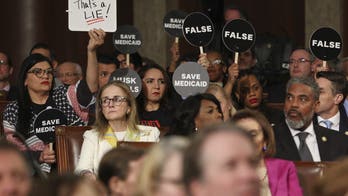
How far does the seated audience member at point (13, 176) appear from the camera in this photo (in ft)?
22.0

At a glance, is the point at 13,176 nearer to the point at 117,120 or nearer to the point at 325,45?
the point at 117,120

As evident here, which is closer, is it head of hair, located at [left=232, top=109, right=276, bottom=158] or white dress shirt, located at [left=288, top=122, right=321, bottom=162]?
head of hair, located at [left=232, top=109, right=276, bottom=158]

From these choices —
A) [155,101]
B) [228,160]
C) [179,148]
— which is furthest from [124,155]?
[155,101]

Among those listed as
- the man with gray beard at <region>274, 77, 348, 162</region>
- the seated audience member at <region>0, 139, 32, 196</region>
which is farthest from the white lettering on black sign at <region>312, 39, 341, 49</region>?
the seated audience member at <region>0, 139, 32, 196</region>

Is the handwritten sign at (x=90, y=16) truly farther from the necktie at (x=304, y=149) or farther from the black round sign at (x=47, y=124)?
the necktie at (x=304, y=149)

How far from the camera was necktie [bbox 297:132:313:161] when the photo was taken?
11312 mm

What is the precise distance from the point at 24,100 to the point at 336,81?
315cm

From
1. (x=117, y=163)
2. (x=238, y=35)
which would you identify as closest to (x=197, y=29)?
(x=238, y=35)

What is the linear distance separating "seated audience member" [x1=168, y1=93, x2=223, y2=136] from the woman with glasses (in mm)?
1209

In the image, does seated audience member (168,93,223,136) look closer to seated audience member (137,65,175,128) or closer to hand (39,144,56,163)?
hand (39,144,56,163)

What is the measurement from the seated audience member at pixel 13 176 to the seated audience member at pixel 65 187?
1.45 feet

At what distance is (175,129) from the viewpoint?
10602mm

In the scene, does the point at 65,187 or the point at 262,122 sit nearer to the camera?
the point at 65,187

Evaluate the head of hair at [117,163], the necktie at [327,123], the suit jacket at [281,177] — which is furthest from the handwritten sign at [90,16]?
the head of hair at [117,163]
